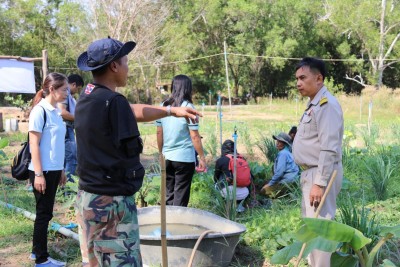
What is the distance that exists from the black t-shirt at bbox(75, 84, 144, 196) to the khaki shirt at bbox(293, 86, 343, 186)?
130 centimetres

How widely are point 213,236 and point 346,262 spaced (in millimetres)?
940

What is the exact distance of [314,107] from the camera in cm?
305

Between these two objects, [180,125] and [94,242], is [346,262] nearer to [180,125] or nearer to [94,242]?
[94,242]

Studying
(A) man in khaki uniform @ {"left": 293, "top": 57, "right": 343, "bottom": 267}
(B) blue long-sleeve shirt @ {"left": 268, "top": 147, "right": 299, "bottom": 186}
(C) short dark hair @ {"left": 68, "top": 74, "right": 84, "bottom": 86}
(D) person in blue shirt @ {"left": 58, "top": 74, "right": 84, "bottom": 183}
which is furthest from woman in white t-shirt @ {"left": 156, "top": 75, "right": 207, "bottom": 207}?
(C) short dark hair @ {"left": 68, "top": 74, "right": 84, "bottom": 86}

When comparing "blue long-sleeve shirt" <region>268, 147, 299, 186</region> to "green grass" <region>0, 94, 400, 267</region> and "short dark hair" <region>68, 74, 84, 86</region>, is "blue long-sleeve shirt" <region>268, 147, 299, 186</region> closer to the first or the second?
"green grass" <region>0, 94, 400, 267</region>

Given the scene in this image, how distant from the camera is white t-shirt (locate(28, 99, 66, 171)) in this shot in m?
3.55

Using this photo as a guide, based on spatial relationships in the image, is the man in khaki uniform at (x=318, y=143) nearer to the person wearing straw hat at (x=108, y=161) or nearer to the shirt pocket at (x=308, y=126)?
the shirt pocket at (x=308, y=126)

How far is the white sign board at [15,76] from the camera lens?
1027cm

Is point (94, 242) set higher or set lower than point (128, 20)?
lower

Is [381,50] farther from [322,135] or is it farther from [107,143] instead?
[107,143]

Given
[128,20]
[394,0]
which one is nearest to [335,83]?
[394,0]

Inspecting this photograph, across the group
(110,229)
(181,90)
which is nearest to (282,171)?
(181,90)

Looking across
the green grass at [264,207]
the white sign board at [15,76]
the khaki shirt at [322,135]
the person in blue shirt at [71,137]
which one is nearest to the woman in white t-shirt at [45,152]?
the green grass at [264,207]

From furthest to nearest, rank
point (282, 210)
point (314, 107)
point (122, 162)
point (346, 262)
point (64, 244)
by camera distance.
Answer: point (282, 210)
point (64, 244)
point (314, 107)
point (346, 262)
point (122, 162)
